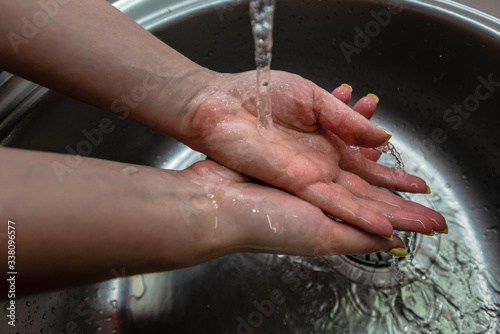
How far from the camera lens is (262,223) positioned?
0.60 metres

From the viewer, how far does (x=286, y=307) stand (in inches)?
31.2

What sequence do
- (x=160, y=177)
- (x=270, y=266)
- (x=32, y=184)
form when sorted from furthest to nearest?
(x=270, y=266) < (x=160, y=177) < (x=32, y=184)

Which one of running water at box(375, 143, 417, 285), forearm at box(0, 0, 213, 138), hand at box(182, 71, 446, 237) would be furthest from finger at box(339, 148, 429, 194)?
forearm at box(0, 0, 213, 138)

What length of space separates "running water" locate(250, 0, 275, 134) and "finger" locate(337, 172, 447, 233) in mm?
199

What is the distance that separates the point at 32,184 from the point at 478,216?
3.10ft

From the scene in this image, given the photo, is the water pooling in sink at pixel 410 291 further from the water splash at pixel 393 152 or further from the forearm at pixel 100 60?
the forearm at pixel 100 60

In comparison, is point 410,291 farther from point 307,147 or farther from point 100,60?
point 100,60

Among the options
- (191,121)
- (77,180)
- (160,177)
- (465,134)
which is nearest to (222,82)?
(191,121)

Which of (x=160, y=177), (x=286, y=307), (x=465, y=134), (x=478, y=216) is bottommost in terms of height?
(x=286, y=307)

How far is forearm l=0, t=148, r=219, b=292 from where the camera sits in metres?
0.43

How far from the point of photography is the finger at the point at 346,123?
67cm

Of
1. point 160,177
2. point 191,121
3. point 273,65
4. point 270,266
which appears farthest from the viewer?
point 273,65

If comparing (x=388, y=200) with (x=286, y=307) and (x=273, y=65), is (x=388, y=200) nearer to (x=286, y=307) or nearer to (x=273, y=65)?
(x=286, y=307)

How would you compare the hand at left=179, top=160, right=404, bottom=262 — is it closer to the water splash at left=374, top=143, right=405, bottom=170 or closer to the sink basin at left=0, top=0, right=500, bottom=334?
the sink basin at left=0, top=0, right=500, bottom=334
